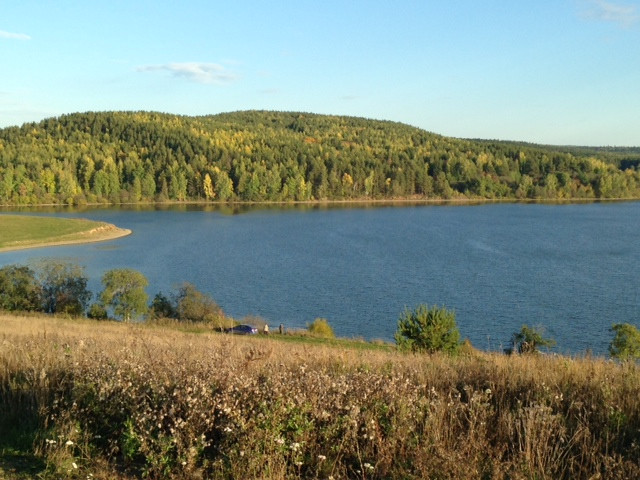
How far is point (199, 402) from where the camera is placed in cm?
454

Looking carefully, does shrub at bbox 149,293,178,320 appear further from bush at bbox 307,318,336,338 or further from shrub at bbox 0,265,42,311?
bush at bbox 307,318,336,338

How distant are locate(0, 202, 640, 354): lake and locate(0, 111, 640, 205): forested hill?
43.0 meters

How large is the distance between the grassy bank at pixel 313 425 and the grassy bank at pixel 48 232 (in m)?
59.5

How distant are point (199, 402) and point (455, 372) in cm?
253

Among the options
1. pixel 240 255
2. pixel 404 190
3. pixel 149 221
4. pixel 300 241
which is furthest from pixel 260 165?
pixel 240 255

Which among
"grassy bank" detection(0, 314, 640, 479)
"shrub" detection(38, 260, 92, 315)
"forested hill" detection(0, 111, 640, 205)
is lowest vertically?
"shrub" detection(38, 260, 92, 315)

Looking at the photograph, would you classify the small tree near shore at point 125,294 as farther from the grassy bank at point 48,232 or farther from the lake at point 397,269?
Result: the grassy bank at point 48,232

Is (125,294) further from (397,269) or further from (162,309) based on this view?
(397,269)

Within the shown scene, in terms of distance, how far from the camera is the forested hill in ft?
400

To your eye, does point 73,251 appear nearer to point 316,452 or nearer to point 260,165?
point 316,452

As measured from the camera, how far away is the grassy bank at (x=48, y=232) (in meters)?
61.2

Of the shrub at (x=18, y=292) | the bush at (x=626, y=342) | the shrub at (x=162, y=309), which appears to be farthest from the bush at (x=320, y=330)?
the shrub at (x=18, y=292)

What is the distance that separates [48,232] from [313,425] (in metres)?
69.6

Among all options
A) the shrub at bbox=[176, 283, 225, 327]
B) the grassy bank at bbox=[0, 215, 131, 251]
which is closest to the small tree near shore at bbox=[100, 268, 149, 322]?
the shrub at bbox=[176, 283, 225, 327]
